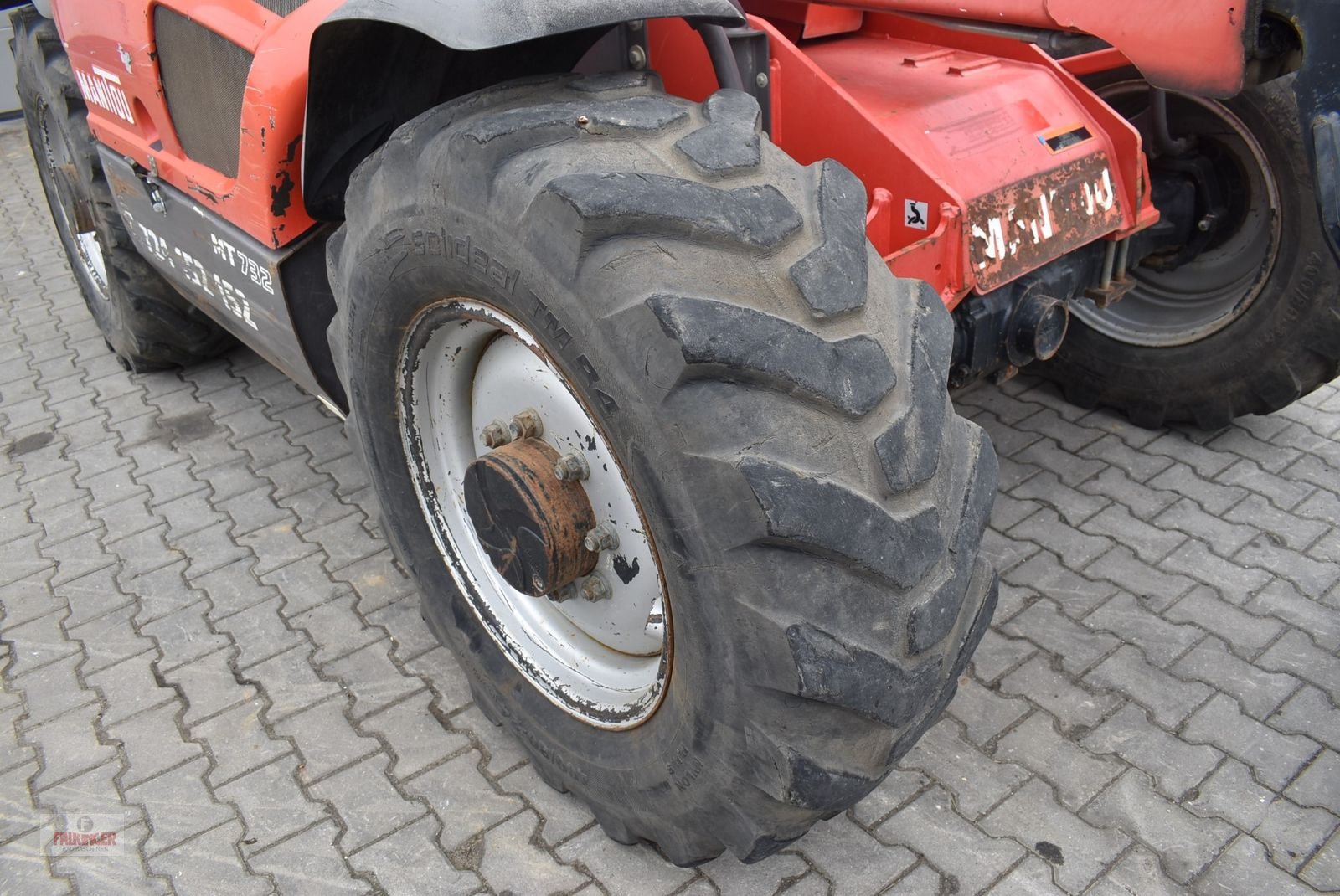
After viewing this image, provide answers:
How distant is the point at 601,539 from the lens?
1990 millimetres

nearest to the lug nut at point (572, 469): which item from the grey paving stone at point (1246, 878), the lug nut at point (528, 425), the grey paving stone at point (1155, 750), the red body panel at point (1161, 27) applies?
the lug nut at point (528, 425)

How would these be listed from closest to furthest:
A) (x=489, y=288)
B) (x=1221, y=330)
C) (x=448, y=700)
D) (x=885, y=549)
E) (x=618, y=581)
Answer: (x=885, y=549), (x=489, y=288), (x=618, y=581), (x=448, y=700), (x=1221, y=330)

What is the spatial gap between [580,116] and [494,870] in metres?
1.46

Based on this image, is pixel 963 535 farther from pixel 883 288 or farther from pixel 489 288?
pixel 489 288

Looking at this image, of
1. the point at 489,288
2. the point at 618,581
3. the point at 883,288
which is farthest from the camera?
the point at 618,581

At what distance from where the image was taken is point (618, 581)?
2082 mm

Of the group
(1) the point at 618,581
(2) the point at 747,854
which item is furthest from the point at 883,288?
(2) the point at 747,854

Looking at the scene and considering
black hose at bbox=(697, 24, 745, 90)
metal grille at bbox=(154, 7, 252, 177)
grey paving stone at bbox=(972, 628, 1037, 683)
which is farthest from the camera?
grey paving stone at bbox=(972, 628, 1037, 683)

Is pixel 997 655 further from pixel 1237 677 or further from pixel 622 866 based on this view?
pixel 622 866

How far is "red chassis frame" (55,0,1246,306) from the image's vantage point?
82.7 inches

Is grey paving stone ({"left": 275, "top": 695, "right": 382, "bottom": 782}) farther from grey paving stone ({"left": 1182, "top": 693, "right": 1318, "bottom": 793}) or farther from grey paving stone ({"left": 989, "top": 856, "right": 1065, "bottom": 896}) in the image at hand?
grey paving stone ({"left": 1182, "top": 693, "right": 1318, "bottom": 793})

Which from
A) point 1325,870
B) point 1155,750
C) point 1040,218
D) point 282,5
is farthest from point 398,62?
point 1325,870

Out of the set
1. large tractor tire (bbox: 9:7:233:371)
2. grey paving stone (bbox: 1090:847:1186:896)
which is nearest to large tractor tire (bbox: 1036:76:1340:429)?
grey paving stone (bbox: 1090:847:1186:896)

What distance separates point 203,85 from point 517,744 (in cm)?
167
